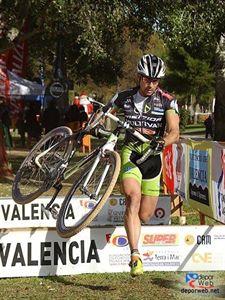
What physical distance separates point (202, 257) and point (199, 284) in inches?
27.5

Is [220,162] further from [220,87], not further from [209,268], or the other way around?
[220,87]

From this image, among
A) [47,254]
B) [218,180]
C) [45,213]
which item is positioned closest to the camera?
[47,254]

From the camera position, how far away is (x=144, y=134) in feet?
22.4

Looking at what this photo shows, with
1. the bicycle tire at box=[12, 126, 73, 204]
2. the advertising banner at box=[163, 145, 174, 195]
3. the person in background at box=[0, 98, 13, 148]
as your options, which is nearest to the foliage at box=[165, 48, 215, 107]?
the person in background at box=[0, 98, 13, 148]

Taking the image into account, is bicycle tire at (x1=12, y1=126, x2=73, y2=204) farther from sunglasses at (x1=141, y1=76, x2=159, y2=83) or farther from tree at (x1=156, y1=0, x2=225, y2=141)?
tree at (x1=156, y1=0, x2=225, y2=141)

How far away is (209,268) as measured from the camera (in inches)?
287

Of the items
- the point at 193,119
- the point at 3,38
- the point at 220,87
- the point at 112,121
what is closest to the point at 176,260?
the point at 112,121

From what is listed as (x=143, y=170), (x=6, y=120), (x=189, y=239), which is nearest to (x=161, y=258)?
(x=189, y=239)

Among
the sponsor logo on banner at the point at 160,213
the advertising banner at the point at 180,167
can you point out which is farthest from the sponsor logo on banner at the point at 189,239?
the advertising banner at the point at 180,167

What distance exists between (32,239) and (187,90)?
57.5 meters

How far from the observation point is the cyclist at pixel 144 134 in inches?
263

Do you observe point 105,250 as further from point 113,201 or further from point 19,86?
point 19,86

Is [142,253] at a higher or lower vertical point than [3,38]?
lower

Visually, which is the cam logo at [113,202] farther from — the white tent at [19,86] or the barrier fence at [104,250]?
the white tent at [19,86]
